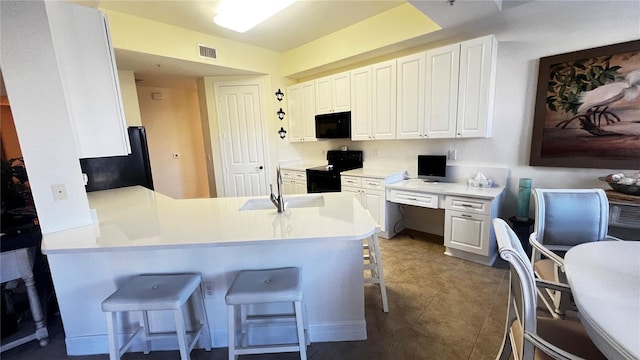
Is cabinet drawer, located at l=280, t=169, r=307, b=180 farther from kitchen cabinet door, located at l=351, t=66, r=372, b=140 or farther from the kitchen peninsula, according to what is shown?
the kitchen peninsula

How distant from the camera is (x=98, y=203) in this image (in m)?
2.38

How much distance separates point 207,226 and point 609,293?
1.95m

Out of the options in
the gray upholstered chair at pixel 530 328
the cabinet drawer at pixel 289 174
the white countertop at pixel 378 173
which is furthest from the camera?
the cabinet drawer at pixel 289 174

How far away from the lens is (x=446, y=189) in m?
2.85

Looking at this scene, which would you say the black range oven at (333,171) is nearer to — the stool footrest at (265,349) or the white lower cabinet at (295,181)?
the white lower cabinet at (295,181)

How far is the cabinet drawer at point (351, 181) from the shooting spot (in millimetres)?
3537

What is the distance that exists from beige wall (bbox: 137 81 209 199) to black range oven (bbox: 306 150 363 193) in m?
3.63

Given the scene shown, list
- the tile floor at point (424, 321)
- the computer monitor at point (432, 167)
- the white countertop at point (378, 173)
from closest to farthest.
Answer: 1. the tile floor at point (424, 321)
2. the computer monitor at point (432, 167)
3. the white countertop at point (378, 173)

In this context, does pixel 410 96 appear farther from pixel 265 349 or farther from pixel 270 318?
pixel 265 349

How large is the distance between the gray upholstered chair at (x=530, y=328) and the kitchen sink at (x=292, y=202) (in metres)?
1.30

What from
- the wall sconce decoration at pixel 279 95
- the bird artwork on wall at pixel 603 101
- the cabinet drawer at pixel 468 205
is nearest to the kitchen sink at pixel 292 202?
the cabinet drawer at pixel 468 205

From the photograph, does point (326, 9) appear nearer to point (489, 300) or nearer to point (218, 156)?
point (218, 156)

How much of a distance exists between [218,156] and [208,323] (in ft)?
10.4

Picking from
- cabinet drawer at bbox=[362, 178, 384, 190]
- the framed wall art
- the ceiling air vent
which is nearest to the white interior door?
the ceiling air vent
